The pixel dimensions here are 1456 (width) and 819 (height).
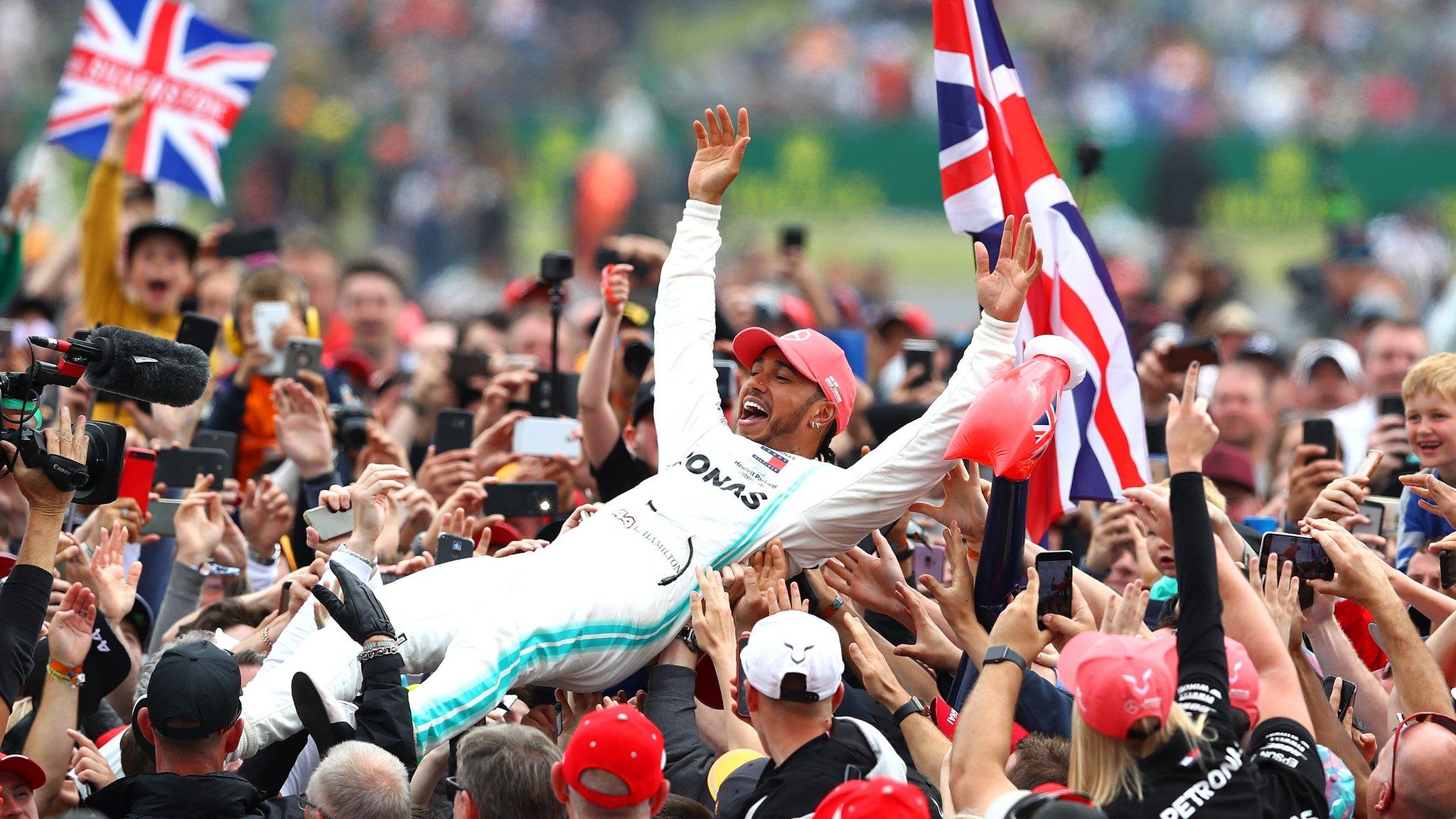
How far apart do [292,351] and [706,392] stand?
7.94 feet

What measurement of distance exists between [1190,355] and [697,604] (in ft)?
11.2

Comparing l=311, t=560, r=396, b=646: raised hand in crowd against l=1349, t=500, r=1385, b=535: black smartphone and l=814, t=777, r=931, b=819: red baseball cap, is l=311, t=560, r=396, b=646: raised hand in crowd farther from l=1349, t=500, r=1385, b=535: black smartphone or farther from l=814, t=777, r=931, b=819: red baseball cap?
l=1349, t=500, r=1385, b=535: black smartphone

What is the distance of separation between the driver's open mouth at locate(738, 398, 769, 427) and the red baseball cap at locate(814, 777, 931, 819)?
2292mm

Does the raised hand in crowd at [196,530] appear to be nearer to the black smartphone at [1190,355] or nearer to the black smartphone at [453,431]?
the black smartphone at [453,431]

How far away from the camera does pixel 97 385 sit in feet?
14.6

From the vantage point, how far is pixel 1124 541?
654 centimetres

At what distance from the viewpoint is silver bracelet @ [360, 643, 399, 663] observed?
4504 mm

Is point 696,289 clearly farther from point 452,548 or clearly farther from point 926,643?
point 926,643

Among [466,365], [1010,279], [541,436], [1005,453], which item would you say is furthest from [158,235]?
[1005,453]

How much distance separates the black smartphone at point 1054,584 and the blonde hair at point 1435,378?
6.27 ft

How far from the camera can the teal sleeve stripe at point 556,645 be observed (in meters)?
4.73

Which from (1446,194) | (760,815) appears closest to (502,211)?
(1446,194)

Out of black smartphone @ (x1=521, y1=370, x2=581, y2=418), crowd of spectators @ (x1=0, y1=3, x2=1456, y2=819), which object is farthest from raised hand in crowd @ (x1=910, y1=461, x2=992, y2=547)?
black smartphone @ (x1=521, y1=370, x2=581, y2=418)

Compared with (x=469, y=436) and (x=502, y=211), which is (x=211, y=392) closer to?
(x=469, y=436)
